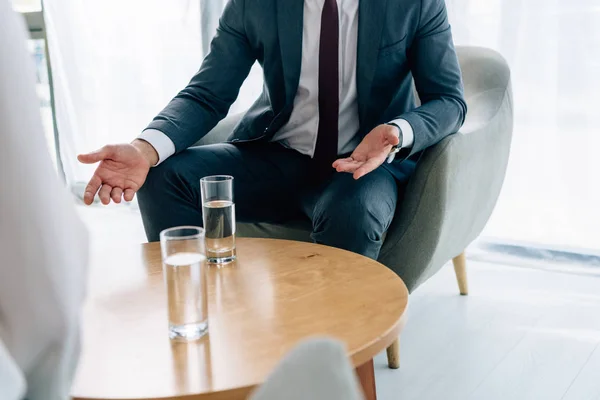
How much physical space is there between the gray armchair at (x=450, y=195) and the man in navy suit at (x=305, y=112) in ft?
0.14

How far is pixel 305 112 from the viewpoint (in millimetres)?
1882

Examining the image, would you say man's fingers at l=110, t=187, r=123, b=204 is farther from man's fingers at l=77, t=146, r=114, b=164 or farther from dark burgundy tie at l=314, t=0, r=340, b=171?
dark burgundy tie at l=314, t=0, r=340, b=171

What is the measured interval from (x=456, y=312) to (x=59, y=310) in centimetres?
175

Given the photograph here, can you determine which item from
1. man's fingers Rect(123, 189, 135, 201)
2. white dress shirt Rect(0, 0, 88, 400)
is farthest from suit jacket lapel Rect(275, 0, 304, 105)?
white dress shirt Rect(0, 0, 88, 400)

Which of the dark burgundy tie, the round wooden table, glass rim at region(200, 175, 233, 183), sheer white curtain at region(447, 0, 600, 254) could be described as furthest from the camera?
sheer white curtain at region(447, 0, 600, 254)

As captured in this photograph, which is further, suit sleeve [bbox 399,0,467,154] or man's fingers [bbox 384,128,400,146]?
suit sleeve [bbox 399,0,467,154]

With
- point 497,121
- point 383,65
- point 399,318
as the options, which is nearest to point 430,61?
point 383,65

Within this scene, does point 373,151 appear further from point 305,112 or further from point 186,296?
point 186,296

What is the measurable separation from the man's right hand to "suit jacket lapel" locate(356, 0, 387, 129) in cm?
54

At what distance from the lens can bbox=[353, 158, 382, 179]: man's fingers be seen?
4.95 ft

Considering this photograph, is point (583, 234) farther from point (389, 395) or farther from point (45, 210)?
point (45, 210)

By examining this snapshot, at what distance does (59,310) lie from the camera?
16.6 inches

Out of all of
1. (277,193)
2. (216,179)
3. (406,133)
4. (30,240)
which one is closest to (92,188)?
(216,179)

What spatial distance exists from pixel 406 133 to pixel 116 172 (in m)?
0.64
